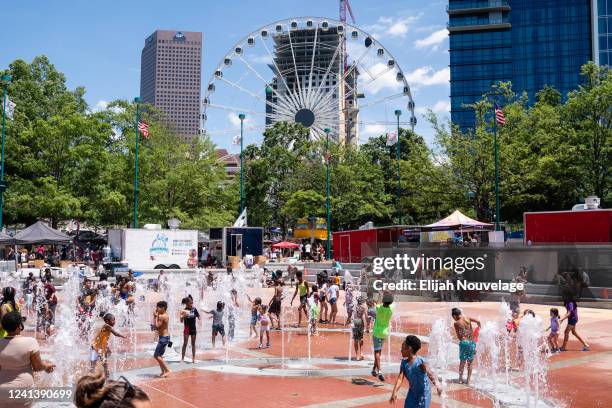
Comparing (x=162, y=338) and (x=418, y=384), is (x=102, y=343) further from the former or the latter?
(x=418, y=384)

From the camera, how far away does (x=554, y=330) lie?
44.8 feet

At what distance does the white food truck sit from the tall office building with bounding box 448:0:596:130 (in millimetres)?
81815

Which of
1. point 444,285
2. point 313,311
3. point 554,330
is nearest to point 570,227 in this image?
point 444,285

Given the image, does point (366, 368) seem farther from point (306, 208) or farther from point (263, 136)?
point (263, 136)

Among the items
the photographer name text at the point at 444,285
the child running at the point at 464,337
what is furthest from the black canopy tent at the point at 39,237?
the child running at the point at 464,337

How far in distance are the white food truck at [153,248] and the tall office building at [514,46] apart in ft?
268

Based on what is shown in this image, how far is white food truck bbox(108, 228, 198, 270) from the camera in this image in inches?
1330

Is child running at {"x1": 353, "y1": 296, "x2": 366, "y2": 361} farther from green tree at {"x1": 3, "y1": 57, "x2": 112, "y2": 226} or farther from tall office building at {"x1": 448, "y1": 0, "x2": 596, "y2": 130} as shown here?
tall office building at {"x1": 448, "y1": 0, "x2": 596, "y2": 130}

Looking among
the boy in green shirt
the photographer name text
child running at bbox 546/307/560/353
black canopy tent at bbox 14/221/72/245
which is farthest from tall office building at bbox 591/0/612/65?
the boy in green shirt

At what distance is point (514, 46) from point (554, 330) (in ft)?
354

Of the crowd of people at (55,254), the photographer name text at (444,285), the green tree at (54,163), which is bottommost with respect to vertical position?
the photographer name text at (444,285)

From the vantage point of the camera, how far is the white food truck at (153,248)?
33781 millimetres

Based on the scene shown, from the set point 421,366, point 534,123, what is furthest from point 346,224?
point 421,366

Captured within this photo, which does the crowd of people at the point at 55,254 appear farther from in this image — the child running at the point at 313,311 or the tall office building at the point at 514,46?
the tall office building at the point at 514,46
